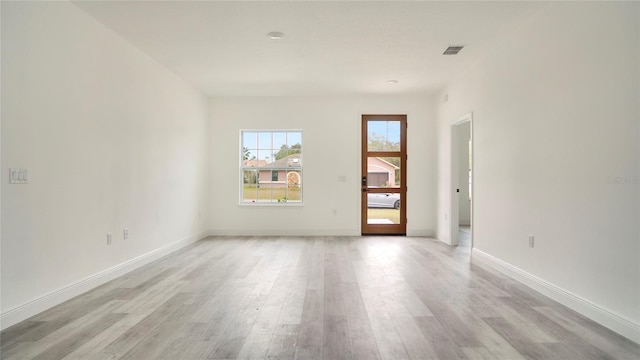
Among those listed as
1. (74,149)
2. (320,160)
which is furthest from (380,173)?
(74,149)

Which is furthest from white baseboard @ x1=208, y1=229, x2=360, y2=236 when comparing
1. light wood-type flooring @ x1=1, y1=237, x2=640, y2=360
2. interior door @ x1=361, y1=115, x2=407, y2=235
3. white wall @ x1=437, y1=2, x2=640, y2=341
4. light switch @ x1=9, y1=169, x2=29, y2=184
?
light switch @ x1=9, y1=169, x2=29, y2=184

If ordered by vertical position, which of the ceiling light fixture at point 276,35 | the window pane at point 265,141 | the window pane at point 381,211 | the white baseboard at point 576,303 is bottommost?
the white baseboard at point 576,303

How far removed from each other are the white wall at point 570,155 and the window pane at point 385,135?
8.22 feet

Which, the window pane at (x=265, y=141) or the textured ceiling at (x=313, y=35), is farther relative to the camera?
the window pane at (x=265, y=141)

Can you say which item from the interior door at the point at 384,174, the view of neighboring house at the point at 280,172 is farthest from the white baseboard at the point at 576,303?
the view of neighboring house at the point at 280,172

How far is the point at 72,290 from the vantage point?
3209 mm

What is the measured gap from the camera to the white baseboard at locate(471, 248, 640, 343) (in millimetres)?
2396

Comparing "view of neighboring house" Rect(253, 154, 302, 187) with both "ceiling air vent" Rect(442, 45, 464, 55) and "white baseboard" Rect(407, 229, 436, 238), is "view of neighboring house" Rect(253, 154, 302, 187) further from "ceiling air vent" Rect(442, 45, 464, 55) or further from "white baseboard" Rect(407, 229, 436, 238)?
"ceiling air vent" Rect(442, 45, 464, 55)

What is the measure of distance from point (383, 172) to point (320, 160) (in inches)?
50.6

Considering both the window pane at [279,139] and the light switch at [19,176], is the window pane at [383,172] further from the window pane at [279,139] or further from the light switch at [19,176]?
the light switch at [19,176]

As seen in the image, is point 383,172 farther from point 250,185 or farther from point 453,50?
point 453,50

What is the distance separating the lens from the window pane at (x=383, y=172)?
273 inches

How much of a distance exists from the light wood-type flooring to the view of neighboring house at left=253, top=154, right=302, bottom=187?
281 centimetres

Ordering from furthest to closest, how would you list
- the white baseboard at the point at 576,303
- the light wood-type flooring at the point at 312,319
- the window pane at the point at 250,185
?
the window pane at the point at 250,185, the white baseboard at the point at 576,303, the light wood-type flooring at the point at 312,319
